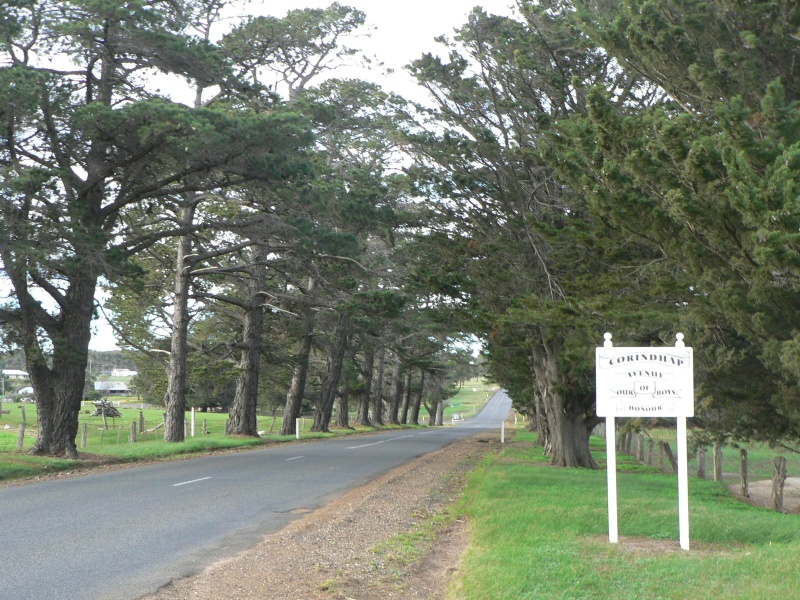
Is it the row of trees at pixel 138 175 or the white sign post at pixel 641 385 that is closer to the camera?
the white sign post at pixel 641 385

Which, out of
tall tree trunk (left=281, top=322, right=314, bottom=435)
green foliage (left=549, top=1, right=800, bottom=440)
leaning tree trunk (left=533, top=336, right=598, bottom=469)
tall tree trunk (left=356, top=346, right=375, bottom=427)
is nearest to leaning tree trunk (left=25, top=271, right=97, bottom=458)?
leaning tree trunk (left=533, top=336, right=598, bottom=469)

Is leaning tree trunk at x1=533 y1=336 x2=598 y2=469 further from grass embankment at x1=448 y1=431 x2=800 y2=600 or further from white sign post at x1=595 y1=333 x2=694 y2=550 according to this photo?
white sign post at x1=595 y1=333 x2=694 y2=550

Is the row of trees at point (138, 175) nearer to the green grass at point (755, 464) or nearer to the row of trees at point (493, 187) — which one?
the row of trees at point (493, 187)

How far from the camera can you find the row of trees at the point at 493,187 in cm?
1234

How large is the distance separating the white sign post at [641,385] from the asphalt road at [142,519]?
4382 mm

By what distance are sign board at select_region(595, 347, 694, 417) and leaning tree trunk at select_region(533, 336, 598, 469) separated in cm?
1410

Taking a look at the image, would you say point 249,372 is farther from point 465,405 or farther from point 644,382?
point 465,405

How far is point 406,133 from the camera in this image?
72.2ft

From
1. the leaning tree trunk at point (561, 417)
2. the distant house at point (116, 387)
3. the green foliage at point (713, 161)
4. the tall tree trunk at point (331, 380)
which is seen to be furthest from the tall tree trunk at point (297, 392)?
the distant house at point (116, 387)

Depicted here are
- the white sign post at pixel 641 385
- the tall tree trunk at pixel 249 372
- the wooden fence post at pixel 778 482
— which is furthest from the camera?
the tall tree trunk at pixel 249 372

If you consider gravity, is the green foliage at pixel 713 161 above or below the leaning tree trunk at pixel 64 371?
above

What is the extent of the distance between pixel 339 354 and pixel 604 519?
34.5 meters

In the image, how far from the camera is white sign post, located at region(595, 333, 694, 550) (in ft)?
32.7

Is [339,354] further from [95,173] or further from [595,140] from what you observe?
[595,140]
